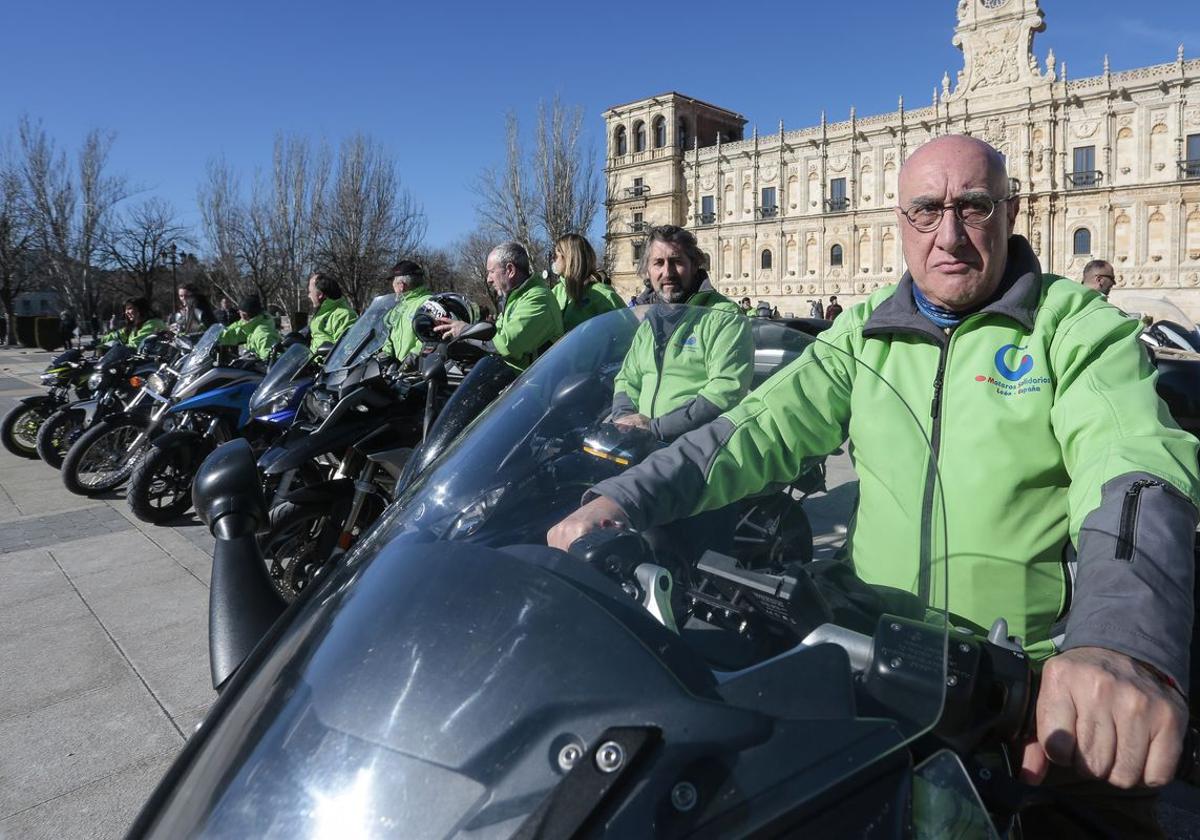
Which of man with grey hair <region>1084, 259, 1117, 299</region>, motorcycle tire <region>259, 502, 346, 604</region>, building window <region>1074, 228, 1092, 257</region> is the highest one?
building window <region>1074, 228, 1092, 257</region>

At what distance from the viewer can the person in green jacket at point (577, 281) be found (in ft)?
20.0

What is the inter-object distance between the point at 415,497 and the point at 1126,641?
98 centimetres

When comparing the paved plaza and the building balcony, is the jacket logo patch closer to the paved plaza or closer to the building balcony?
the paved plaza

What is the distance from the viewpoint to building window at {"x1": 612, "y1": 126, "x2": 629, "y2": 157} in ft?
206

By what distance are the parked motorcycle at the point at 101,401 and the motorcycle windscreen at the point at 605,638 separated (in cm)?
704

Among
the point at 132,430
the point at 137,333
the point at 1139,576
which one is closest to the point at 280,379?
the point at 132,430

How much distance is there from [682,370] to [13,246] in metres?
43.8

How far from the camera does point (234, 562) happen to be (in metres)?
1.49

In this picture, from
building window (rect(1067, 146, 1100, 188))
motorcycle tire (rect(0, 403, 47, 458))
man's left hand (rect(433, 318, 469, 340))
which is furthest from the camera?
building window (rect(1067, 146, 1100, 188))

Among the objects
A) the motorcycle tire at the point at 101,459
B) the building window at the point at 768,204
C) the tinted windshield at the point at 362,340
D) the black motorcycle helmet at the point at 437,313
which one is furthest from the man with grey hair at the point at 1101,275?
the building window at the point at 768,204

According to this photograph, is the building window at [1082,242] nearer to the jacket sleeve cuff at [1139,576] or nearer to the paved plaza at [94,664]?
the paved plaza at [94,664]

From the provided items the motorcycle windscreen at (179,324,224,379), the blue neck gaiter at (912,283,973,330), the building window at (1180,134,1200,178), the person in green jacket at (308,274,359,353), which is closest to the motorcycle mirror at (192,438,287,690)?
the blue neck gaiter at (912,283,973,330)

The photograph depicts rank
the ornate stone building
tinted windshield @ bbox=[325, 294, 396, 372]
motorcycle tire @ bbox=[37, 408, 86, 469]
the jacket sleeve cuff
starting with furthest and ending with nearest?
the ornate stone building → motorcycle tire @ bbox=[37, 408, 86, 469] → tinted windshield @ bbox=[325, 294, 396, 372] → the jacket sleeve cuff

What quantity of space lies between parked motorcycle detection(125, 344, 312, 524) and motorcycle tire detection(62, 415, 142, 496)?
825mm
